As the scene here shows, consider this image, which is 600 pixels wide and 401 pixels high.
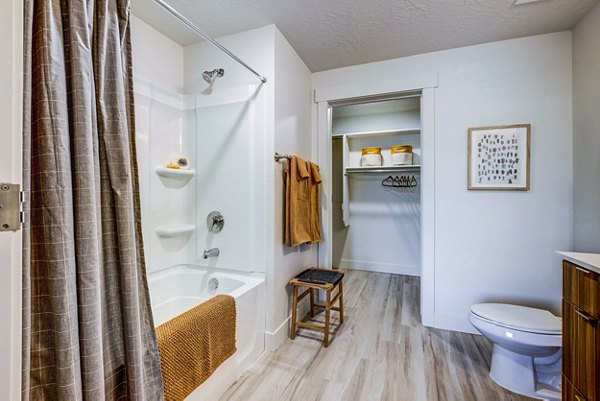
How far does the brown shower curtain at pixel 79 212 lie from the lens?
0.73m

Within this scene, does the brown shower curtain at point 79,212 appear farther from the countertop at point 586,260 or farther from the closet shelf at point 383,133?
the closet shelf at point 383,133

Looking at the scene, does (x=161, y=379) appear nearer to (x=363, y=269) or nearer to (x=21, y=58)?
(x=21, y=58)

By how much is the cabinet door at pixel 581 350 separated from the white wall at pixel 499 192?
982mm

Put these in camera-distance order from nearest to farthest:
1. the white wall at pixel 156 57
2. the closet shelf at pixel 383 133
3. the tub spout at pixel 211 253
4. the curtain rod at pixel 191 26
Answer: the curtain rod at pixel 191 26
the white wall at pixel 156 57
the tub spout at pixel 211 253
the closet shelf at pixel 383 133

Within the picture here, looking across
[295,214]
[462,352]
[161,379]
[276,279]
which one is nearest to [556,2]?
[295,214]

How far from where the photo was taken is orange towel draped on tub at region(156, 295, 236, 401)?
1131 millimetres

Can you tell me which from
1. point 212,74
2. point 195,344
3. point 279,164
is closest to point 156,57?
point 212,74

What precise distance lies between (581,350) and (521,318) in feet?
1.91

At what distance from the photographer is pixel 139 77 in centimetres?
194

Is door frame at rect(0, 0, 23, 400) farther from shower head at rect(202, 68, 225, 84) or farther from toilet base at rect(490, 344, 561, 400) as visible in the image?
toilet base at rect(490, 344, 561, 400)

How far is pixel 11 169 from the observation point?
25.3 inches

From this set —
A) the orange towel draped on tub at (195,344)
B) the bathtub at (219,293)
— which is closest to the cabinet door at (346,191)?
the bathtub at (219,293)

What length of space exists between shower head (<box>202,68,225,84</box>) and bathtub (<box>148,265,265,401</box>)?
1.54 m

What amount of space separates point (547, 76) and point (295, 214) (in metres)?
2.23
